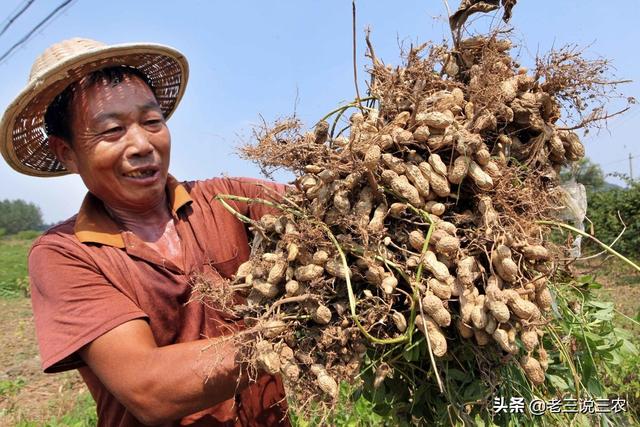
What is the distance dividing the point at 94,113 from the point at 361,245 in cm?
109

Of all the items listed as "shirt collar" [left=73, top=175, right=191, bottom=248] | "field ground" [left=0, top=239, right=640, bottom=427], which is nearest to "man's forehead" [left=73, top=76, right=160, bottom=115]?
"shirt collar" [left=73, top=175, right=191, bottom=248]

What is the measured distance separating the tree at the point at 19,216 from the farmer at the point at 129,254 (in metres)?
81.4

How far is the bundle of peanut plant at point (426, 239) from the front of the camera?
1294 mm

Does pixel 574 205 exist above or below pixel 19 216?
below

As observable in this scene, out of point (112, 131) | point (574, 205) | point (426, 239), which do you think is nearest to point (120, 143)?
point (112, 131)

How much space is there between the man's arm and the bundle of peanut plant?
14cm

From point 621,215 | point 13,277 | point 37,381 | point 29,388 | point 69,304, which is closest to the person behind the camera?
point 69,304

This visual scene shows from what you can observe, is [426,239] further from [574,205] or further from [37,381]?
[37,381]

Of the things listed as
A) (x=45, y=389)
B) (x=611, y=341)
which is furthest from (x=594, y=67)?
(x=45, y=389)

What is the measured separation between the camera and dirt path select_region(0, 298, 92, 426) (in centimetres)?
477

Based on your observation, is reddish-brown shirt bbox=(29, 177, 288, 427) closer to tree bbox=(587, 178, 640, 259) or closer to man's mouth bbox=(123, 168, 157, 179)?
man's mouth bbox=(123, 168, 157, 179)

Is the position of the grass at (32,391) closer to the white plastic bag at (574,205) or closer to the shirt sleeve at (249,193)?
the shirt sleeve at (249,193)

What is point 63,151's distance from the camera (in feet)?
6.77

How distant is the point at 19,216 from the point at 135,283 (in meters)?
86.9
